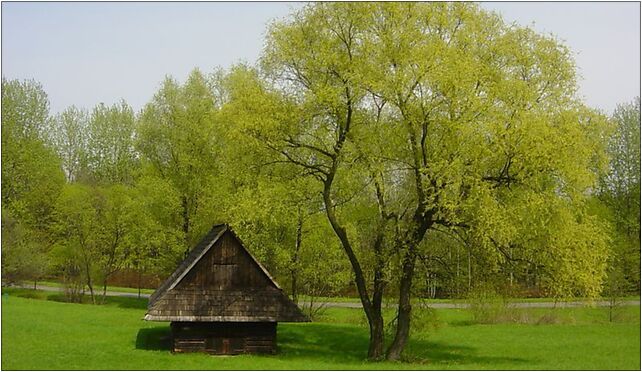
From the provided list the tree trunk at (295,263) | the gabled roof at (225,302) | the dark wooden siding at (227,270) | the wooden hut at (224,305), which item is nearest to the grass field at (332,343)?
the wooden hut at (224,305)

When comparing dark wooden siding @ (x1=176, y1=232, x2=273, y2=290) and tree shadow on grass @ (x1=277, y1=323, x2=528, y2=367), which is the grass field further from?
dark wooden siding @ (x1=176, y1=232, x2=273, y2=290)

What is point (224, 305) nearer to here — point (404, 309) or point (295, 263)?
point (404, 309)

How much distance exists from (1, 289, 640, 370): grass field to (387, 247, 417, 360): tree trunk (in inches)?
38.0

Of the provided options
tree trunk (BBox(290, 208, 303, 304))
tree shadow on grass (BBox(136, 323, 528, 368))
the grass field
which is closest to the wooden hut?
the grass field

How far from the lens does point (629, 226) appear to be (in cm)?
5031

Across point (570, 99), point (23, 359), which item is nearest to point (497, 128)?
point (570, 99)

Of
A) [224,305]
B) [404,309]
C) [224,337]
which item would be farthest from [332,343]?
[224,305]

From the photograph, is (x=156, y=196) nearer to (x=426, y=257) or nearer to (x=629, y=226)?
(x=426, y=257)

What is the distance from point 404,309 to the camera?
2608cm

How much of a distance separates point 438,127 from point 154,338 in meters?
16.5

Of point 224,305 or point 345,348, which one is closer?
point 224,305

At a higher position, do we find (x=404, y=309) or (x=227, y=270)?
(x=227, y=270)

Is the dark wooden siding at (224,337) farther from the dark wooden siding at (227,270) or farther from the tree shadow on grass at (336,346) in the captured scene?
the dark wooden siding at (227,270)

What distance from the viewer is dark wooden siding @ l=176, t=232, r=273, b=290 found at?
27.4 metres
